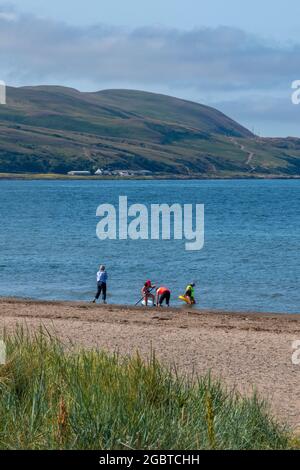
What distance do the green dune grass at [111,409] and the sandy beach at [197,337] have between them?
9.56ft

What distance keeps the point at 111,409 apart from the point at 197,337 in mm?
13867

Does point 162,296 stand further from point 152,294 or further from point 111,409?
point 111,409

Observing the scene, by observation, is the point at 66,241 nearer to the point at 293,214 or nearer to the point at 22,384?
the point at 293,214

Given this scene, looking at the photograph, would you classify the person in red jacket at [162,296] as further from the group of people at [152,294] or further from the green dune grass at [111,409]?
the green dune grass at [111,409]

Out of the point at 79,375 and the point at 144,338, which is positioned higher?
the point at 79,375

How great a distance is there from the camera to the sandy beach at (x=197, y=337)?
54.5 ft

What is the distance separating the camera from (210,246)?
61.8m

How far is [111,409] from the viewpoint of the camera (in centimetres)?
810

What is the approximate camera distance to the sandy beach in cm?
1661

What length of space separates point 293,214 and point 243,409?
95265 mm

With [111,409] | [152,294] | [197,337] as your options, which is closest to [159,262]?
[152,294]

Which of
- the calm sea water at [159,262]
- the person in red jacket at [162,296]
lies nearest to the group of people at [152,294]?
the person in red jacket at [162,296]
